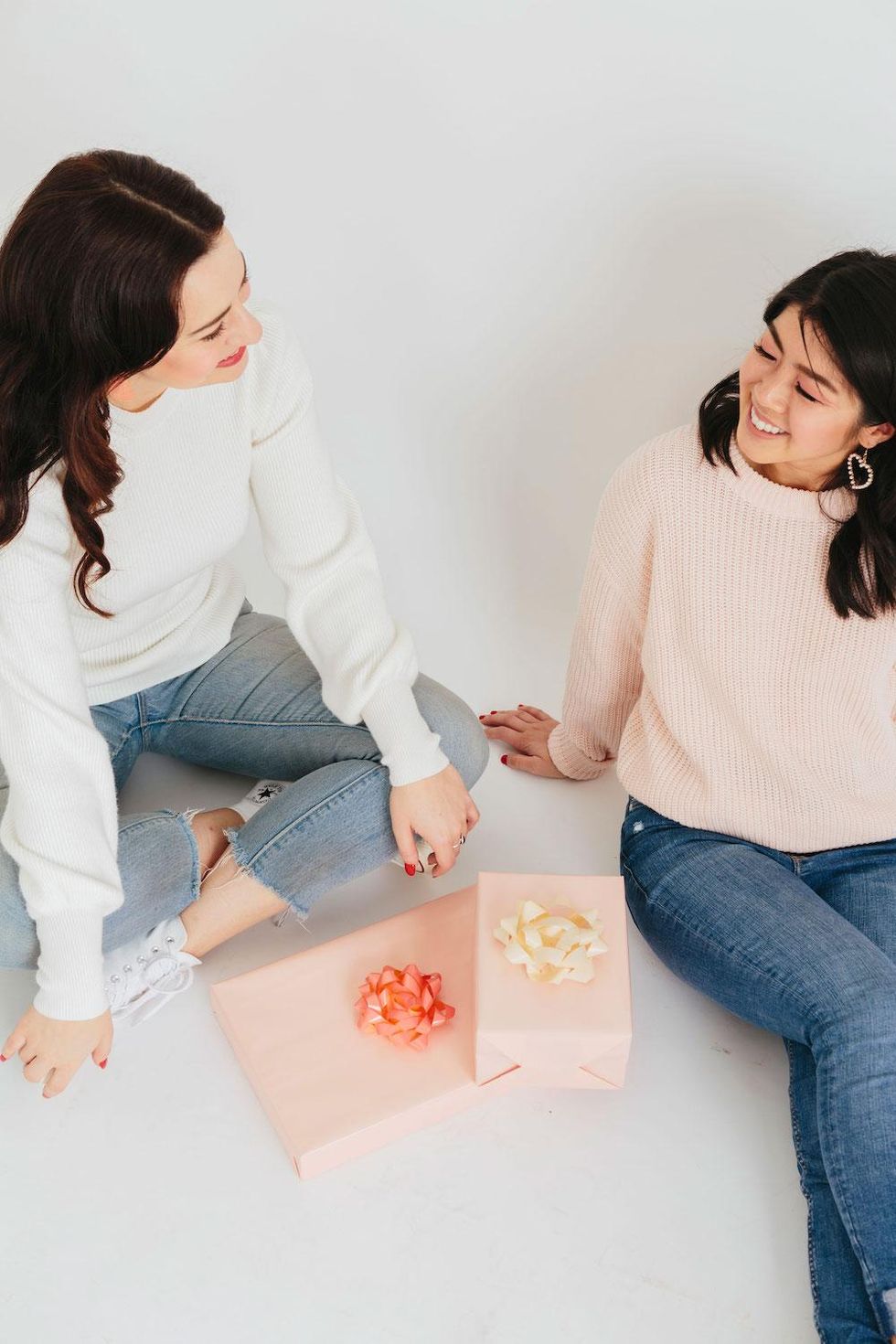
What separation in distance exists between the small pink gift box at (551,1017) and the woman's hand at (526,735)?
44 cm

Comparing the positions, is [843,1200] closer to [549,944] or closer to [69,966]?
[549,944]

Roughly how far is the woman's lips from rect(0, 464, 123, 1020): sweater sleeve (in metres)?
0.19

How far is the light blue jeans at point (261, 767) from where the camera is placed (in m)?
1.42

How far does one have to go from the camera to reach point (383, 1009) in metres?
1.39

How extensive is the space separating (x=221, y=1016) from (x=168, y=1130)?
0.13 metres

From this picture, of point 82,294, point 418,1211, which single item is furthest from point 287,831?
point 82,294

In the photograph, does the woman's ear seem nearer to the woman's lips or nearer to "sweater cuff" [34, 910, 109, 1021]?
the woman's lips

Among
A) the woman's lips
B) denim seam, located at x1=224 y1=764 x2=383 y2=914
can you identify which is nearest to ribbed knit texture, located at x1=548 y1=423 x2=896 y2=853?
denim seam, located at x1=224 y1=764 x2=383 y2=914

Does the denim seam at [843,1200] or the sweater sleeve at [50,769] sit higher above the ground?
the sweater sleeve at [50,769]

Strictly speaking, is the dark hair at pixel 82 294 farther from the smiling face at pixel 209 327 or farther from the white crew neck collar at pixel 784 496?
the white crew neck collar at pixel 784 496

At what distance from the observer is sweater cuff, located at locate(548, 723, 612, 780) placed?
1.78 m

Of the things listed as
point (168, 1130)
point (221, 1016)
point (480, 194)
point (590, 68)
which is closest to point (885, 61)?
point (590, 68)

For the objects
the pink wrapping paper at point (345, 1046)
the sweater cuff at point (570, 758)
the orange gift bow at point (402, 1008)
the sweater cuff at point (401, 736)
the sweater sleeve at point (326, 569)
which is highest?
the sweater sleeve at point (326, 569)

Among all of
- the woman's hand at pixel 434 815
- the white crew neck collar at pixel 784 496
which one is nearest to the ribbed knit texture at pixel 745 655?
the white crew neck collar at pixel 784 496
